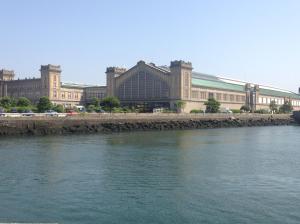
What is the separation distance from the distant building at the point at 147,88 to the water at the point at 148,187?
92074mm

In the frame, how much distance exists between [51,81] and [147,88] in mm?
30876

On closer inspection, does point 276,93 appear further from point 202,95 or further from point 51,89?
point 51,89

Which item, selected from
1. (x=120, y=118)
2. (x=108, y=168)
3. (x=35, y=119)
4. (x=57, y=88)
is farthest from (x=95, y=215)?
(x=57, y=88)

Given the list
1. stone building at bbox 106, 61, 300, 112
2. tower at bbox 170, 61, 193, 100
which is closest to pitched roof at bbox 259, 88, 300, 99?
stone building at bbox 106, 61, 300, 112

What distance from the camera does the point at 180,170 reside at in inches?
1117

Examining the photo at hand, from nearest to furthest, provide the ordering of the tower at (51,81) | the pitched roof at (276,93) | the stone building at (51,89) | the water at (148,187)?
the water at (148,187) → the tower at (51,81) → the stone building at (51,89) → the pitched roof at (276,93)

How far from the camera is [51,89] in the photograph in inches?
5472

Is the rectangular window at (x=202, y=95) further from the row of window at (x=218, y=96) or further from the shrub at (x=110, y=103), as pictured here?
the shrub at (x=110, y=103)

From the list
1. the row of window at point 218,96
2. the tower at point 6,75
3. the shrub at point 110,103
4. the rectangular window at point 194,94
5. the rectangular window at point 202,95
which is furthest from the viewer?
the tower at point 6,75

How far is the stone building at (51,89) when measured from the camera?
139 m

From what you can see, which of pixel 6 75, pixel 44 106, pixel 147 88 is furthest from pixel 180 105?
pixel 6 75

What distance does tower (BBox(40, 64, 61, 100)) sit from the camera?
138 m

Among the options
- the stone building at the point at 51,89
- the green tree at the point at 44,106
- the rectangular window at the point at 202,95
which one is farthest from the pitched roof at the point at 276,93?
the green tree at the point at 44,106

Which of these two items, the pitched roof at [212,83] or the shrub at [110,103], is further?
the pitched roof at [212,83]
